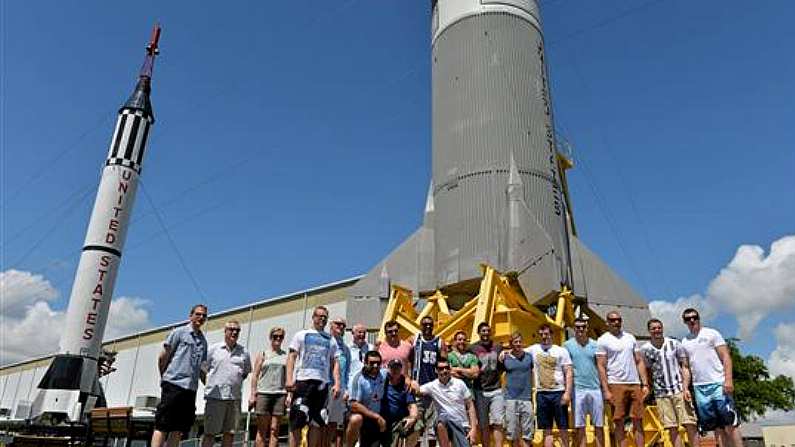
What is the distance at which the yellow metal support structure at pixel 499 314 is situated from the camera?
27.8 feet

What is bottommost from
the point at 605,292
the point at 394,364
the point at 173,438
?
the point at 173,438

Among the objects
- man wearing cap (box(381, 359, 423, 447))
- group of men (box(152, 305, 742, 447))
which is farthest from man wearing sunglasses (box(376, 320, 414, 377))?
man wearing cap (box(381, 359, 423, 447))

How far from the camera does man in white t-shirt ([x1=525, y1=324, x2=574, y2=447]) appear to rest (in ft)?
18.8

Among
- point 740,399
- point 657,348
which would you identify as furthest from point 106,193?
point 740,399

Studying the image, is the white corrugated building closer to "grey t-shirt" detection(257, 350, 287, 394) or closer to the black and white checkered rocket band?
the black and white checkered rocket band

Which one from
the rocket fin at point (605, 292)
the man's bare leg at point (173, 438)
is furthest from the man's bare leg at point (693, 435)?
the rocket fin at point (605, 292)

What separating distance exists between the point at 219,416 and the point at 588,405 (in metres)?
3.68

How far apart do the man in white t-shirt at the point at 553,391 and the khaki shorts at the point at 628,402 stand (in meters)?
0.46

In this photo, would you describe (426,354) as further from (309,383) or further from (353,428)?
(309,383)

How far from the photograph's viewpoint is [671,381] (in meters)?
5.35

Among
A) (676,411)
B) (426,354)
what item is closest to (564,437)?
(676,411)

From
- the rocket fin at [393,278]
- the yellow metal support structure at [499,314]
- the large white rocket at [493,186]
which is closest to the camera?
the yellow metal support structure at [499,314]

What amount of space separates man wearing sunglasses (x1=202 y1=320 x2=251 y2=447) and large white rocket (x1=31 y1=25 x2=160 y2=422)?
10.5 m

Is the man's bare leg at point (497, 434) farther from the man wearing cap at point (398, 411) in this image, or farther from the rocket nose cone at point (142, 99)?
the rocket nose cone at point (142, 99)
